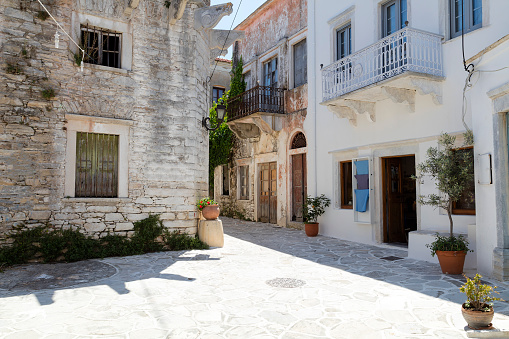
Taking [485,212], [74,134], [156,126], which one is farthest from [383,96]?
[74,134]

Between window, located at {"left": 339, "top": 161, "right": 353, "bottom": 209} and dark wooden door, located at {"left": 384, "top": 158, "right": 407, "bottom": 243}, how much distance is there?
139 centimetres

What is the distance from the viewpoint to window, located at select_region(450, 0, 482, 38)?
7.63 m

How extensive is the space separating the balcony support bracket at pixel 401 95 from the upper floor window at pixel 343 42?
2966mm

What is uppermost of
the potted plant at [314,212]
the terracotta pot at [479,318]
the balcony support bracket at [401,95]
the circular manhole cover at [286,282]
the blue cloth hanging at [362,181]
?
the balcony support bracket at [401,95]

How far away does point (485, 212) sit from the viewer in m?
6.20

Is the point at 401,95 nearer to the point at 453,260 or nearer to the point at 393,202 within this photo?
the point at 393,202

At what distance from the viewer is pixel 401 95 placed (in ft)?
28.3

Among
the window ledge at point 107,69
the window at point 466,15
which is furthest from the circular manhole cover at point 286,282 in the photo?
the window at point 466,15

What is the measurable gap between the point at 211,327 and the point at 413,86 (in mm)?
6439

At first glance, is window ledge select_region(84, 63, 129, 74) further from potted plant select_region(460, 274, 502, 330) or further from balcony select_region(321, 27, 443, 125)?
potted plant select_region(460, 274, 502, 330)

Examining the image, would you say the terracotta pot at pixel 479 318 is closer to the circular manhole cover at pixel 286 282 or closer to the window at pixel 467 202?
the circular manhole cover at pixel 286 282

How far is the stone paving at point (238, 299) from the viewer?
4.05 metres

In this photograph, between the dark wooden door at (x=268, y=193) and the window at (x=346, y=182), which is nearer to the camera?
the window at (x=346, y=182)

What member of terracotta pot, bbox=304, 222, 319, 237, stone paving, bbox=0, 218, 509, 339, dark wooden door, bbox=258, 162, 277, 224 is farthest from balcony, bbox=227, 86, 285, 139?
stone paving, bbox=0, 218, 509, 339
